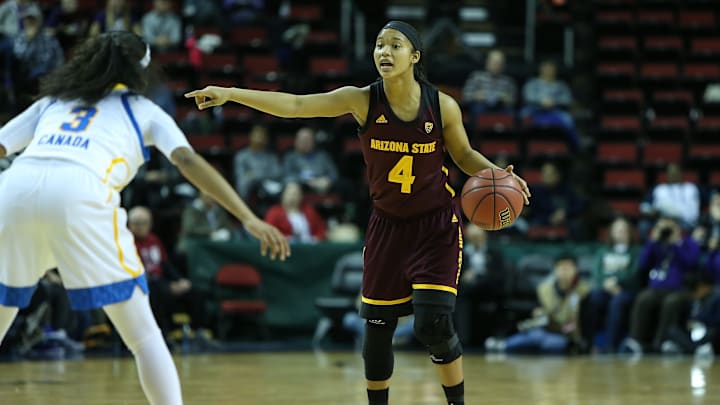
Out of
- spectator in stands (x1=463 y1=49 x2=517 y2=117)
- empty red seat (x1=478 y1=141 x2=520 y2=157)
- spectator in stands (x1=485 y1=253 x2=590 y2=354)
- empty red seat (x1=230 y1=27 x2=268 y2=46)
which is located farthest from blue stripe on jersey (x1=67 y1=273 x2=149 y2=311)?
empty red seat (x1=230 y1=27 x2=268 y2=46)

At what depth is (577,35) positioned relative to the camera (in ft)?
59.2

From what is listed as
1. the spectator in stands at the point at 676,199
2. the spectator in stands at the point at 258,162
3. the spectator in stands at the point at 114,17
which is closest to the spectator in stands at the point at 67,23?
the spectator in stands at the point at 114,17

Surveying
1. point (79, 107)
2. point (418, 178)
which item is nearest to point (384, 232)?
point (418, 178)

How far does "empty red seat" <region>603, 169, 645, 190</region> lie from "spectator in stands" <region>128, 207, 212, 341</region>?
642cm

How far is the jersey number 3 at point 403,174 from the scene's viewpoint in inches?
205

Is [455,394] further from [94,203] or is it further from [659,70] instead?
[659,70]

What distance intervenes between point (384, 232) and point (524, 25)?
1342 centimetres

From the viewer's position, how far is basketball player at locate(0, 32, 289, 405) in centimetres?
423

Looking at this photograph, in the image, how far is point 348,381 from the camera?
824 centimetres

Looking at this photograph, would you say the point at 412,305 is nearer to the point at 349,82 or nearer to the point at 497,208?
the point at 497,208

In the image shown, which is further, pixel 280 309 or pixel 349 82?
pixel 349 82

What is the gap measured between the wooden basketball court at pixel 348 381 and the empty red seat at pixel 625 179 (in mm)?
4488

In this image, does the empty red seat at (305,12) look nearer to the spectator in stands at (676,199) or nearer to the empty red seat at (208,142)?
the empty red seat at (208,142)

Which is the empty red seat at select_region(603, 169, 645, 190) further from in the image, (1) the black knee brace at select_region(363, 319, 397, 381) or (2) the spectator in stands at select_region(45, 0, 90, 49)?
(1) the black knee brace at select_region(363, 319, 397, 381)
